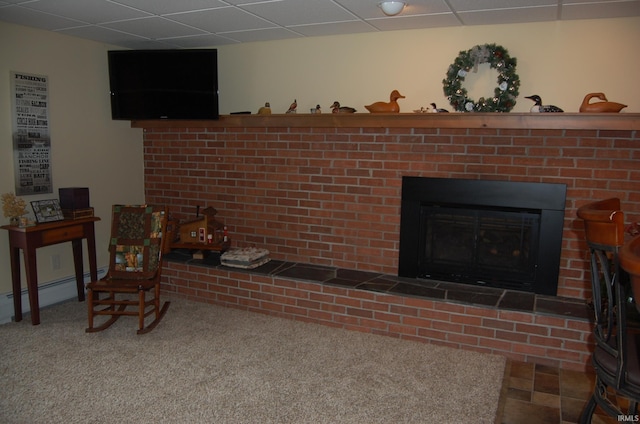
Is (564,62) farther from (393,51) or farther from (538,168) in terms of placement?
(393,51)

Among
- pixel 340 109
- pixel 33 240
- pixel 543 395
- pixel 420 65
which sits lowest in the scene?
pixel 543 395

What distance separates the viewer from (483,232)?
3.65m

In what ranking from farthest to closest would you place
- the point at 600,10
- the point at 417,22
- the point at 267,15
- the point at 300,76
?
the point at 300,76, the point at 417,22, the point at 267,15, the point at 600,10

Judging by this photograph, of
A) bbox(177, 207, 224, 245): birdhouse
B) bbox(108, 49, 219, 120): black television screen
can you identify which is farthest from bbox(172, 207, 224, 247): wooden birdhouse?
bbox(108, 49, 219, 120): black television screen

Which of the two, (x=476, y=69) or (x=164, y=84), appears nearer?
(x=476, y=69)

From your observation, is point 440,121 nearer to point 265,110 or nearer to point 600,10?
point 600,10

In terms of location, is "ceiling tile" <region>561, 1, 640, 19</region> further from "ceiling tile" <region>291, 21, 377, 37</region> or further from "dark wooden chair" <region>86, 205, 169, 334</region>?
"dark wooden chair" <region>86, 205, 169, 334</region>

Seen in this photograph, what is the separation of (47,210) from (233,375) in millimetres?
2050

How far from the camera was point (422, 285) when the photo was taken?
3.64 meters

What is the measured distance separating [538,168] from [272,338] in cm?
226

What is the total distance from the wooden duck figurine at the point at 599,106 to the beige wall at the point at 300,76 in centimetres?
17

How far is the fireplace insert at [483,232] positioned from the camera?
3.42 meters

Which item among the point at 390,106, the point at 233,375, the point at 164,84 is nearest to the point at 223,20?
the point at 164,84

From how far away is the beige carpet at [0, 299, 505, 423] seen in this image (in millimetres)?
2473
